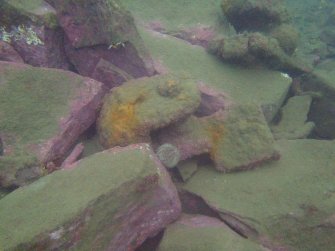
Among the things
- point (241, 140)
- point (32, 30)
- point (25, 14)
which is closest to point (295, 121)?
point (241, 140)

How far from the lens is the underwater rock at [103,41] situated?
4602mm

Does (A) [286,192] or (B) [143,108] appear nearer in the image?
(A) [286,192]

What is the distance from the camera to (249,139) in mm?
4262

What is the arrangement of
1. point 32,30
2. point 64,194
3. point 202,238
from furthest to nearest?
point 32,30 < point 202,238 < point 64,194

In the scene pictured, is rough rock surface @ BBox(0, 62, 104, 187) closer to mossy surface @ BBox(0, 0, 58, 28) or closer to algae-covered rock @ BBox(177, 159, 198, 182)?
mossy surface @ BBox(0, 0, 58, 28)

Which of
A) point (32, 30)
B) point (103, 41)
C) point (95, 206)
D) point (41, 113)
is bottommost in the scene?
point (95, 206)

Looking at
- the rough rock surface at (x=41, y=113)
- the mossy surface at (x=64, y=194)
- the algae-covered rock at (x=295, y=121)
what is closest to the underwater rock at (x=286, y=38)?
the algae-covered rock at (x=295, y=121)

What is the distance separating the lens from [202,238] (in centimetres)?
325

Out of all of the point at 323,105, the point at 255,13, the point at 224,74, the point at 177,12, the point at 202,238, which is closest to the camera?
the point at 202,238

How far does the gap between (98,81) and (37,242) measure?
2.59 m

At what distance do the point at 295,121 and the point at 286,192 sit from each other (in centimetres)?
203

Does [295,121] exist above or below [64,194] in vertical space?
below

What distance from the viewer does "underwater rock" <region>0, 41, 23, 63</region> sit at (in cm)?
456

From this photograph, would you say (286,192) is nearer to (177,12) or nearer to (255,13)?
(255,13)
